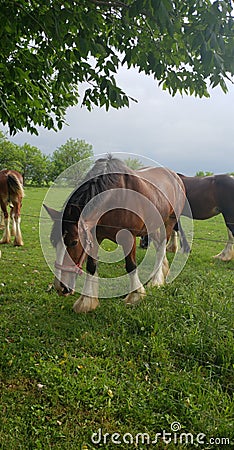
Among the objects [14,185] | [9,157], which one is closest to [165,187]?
[14,185]

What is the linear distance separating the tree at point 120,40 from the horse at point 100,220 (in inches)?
31.6

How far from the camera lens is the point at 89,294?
3643 mm

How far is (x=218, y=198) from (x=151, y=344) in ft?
13.3

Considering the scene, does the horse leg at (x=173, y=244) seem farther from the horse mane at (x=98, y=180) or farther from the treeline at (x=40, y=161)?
the treeline at (x=40, y=161)

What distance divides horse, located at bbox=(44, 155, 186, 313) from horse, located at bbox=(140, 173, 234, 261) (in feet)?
6.76

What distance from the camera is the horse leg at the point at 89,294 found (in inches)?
144

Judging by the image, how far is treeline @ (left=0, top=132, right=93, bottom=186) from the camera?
78.5 feet

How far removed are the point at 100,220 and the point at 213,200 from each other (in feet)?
11.8

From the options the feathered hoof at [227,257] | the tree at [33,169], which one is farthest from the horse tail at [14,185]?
the tree at [33,169]

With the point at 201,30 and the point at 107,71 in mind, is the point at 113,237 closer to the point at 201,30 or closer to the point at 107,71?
the point at 107,71

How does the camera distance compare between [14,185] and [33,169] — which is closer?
[14,185]

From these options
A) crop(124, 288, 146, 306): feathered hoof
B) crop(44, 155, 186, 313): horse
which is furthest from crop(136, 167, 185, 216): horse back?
crop(124, 288, 146, 306): feathered hoof

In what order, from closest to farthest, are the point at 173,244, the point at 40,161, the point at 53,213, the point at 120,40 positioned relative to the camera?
the point at 120,40 < the point at 53,213 < the point at 173,244 < the point at 40,161

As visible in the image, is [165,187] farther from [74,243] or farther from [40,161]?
[40,161]
